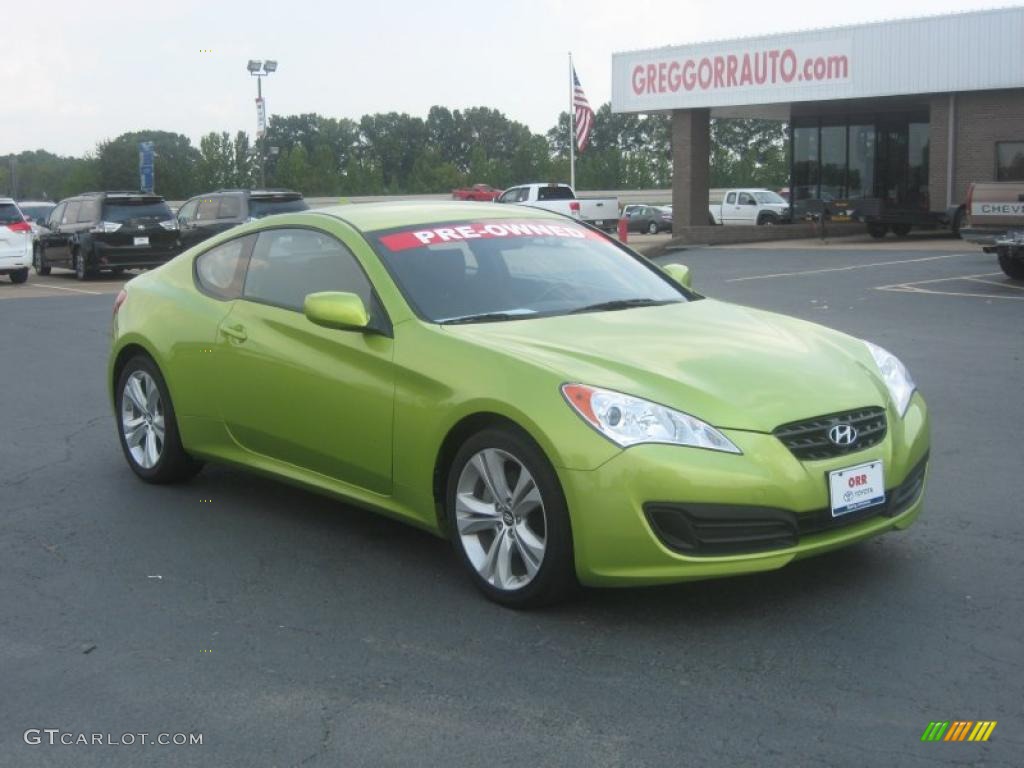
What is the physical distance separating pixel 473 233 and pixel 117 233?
21.0 m

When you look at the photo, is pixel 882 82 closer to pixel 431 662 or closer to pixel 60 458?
pixel 60 458

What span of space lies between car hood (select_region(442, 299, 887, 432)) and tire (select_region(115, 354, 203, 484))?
85.5 inches

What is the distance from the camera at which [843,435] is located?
4.84 metres

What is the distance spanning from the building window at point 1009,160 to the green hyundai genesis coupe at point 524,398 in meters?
28.4

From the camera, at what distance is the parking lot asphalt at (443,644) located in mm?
3848

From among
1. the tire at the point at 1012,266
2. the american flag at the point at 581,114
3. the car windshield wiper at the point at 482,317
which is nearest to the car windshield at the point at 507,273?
the car windshield wiper at the point at 482,317

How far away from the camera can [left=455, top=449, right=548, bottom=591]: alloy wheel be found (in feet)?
16.0

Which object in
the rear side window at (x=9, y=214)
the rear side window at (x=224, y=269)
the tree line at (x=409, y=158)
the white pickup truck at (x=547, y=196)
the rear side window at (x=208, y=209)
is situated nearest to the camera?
the rear side window at (x=224, y=269)

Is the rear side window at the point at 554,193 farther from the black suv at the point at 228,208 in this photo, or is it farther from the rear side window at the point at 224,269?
the rear side window at the point at 224,269

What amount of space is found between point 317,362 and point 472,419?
104 cm

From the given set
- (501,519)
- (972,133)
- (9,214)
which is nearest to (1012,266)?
(972,133)

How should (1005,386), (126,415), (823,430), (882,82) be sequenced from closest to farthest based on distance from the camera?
(823,430)
(126,415)
(1005,386)
(882,82)

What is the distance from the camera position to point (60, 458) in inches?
314

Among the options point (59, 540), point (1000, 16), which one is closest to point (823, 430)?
point (59, 540)
